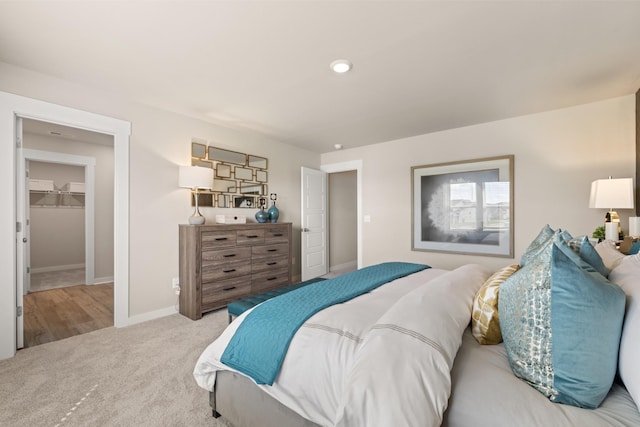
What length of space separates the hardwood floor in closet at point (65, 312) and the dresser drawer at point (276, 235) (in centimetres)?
200

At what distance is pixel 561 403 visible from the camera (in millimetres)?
887

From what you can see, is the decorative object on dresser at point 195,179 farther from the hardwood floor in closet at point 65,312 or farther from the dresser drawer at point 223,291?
the hardwood floor in closet at point 65,312

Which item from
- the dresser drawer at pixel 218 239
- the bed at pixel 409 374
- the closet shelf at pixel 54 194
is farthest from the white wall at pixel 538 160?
the closet shelf at pixel 54 194

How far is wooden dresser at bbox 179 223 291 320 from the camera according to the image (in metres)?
3.21

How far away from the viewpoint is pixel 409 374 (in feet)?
3.03

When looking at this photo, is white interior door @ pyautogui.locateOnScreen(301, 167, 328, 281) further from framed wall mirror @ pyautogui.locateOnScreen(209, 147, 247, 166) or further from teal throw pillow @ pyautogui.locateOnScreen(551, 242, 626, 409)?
teal throw pillow @ pyautogui.locateOnScreen(551, 242, 626, 409)

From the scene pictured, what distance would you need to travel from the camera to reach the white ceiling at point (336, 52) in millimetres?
1739

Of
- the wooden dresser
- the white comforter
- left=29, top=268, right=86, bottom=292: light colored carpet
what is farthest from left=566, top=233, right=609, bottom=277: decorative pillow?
left=29, top=268, right=86, bottom=292: light colored carpet

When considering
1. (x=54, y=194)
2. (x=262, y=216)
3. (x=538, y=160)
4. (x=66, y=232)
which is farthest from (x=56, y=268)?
(x=538, y=160)

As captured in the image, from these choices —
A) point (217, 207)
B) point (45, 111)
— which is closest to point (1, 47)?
point (45, 111)

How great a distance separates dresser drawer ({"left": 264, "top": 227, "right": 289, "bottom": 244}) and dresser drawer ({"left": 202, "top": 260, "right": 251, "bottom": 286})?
0.46m

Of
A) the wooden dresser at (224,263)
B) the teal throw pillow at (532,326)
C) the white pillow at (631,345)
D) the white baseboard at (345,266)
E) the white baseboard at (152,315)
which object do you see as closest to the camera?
the white pillow at (631,345)

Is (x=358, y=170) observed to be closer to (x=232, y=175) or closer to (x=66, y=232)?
(x=232, y=175)

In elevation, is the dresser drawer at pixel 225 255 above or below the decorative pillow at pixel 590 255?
below
